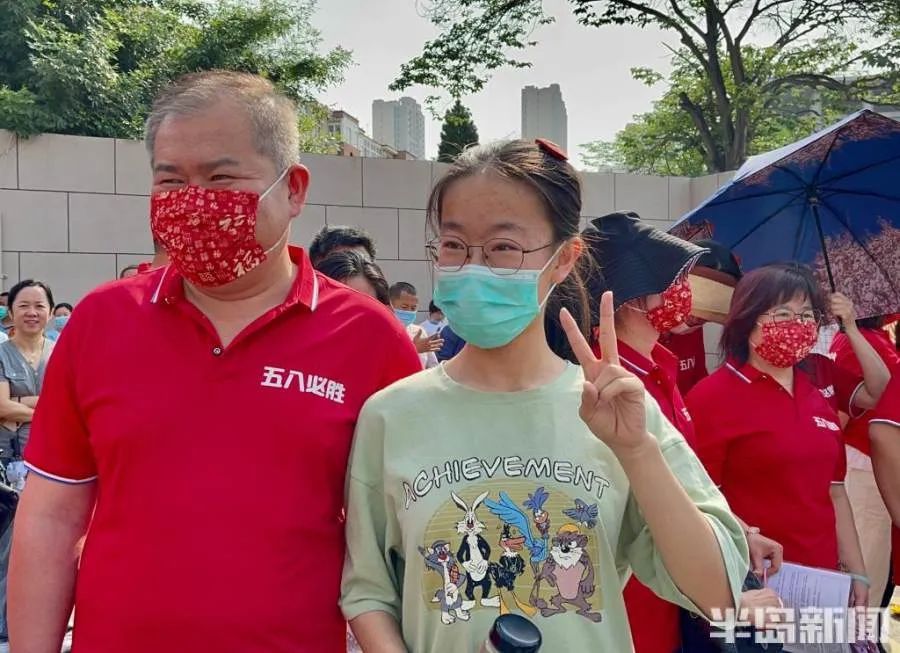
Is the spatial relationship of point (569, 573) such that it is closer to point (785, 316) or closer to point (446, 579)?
point (446, 579)

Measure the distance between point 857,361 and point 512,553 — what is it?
2.94m

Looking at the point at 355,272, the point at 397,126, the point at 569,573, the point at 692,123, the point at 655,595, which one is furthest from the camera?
the point at 397,126

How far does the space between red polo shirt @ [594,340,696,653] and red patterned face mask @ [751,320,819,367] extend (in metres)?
0.48

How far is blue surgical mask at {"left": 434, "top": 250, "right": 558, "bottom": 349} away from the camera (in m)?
1.54

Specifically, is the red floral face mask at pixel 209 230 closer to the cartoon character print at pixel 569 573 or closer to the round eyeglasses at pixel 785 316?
the cartoon character print at pixel 569 573

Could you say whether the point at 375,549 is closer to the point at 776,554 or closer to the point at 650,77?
the point at 776,554

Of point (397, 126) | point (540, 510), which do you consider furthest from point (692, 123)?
point (397, 126)

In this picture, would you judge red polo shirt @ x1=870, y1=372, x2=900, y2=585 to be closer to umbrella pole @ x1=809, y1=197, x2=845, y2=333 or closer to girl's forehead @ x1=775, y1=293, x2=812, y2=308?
girl's forehead @ x1=775, y1=293, x2=812, y2=308

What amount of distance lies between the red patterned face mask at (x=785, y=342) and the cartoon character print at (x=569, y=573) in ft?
5.48

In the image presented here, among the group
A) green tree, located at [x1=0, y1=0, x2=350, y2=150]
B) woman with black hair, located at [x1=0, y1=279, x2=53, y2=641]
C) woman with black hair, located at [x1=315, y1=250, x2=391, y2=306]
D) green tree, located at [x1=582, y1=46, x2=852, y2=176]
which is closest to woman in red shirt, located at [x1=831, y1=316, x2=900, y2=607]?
woman with black hair, located at [x1=315, y1=250, x2=391, y2=306]

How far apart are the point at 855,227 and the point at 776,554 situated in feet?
7.24

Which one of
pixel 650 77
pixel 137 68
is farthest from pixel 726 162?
pixel 137 68

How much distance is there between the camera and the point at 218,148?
164cm

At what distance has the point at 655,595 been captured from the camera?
2105mm
